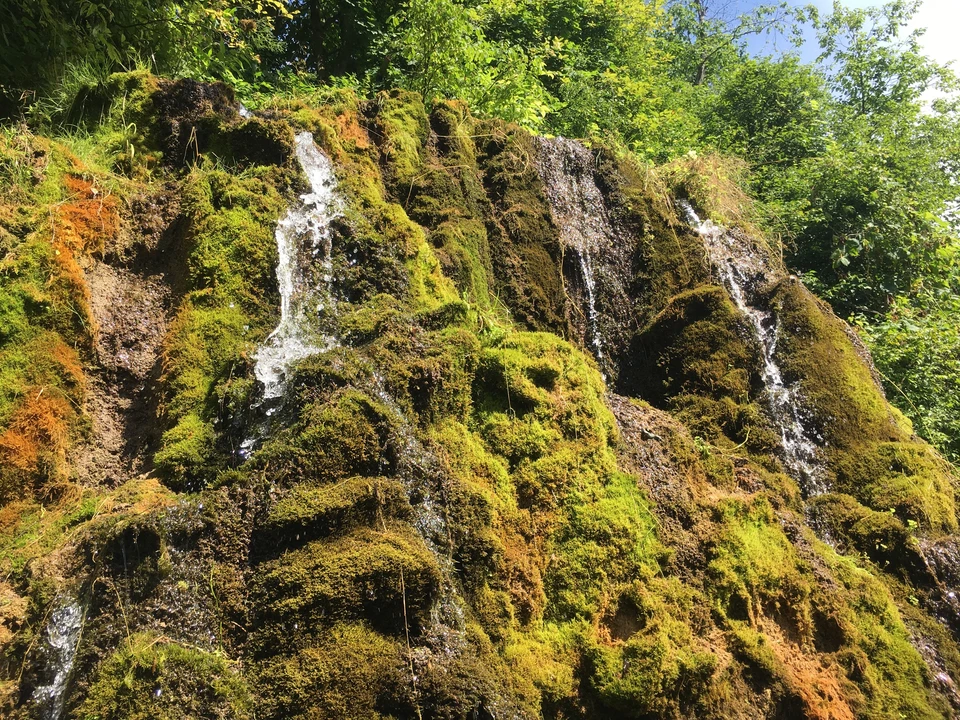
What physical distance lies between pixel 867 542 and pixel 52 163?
6.56 meters

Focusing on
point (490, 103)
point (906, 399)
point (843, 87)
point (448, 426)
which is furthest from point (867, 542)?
point (843, 87)

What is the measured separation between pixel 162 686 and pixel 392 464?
1379mm

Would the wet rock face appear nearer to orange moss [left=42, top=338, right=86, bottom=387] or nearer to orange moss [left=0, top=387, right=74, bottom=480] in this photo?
orange moss [left=42, top=338, right=86, bottom=387]

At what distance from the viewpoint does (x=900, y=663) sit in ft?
13.4

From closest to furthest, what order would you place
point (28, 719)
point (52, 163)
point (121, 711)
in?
point (121, 711) → point (28, 719) → point (52, 163)

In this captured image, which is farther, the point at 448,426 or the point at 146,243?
the point at 146,243

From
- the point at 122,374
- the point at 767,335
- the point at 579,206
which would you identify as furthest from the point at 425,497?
the point at 579,206

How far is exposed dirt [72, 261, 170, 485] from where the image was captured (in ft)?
Result: 12.5

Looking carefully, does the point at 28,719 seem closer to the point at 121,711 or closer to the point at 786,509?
the point at 121,711

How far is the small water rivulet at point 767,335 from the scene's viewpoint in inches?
216

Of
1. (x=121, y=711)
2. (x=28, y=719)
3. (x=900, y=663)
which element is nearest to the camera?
(x=121, y=711)

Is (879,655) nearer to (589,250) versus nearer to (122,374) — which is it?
(589,250)

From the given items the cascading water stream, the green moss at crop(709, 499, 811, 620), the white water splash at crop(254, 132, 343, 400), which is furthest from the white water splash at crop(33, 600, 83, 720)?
the green moss at crop(709, 499, 811, 620)

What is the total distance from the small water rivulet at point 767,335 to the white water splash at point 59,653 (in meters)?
5.07
